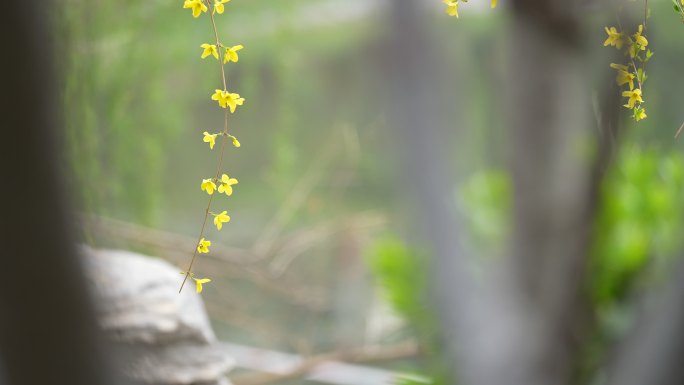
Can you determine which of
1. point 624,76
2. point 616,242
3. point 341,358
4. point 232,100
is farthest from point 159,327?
point 616,242

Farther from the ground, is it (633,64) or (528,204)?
(528,204)

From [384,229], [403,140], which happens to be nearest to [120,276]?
[403,140]

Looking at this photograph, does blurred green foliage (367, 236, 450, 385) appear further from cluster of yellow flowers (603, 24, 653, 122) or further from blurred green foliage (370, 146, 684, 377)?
cluster of yellow flowers (603, 24, 653, 122)

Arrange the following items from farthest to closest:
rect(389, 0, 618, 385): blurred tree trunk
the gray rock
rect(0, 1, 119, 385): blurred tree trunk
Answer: rect(389, 0, 618, 385): blurred tree trunk → the gray rock → rect(0, 1, 119, 385): blurred tree trunk

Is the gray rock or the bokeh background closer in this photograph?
the gray rock

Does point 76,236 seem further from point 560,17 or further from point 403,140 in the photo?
point 560,17

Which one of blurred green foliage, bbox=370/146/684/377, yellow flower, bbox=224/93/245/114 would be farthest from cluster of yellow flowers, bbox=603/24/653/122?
blurred green foliage, bbox=370/146/684/377

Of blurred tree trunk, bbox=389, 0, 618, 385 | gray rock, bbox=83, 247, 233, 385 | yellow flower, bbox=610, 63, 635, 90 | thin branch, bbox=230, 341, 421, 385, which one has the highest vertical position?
thin branch, bbox=230, 341, 421, 385

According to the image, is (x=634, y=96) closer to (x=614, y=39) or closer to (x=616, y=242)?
(x=614, y=39)
